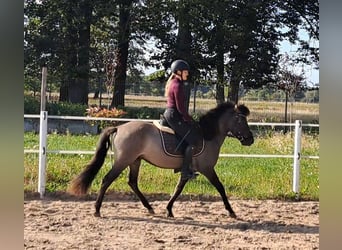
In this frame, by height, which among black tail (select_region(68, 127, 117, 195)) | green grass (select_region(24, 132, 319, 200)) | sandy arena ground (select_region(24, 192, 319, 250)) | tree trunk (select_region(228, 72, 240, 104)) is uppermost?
tree trunk (select_region(228, 72, 240, 104))

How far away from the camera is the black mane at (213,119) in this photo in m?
4.47

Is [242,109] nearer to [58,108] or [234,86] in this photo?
[58,108]

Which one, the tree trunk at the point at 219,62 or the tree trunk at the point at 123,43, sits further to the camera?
the tree trunk at the point at 123,43

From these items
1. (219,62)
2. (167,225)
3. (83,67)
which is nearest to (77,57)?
(83,67)

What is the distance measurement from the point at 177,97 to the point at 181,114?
0.16 m

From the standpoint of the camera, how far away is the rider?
13.7ft

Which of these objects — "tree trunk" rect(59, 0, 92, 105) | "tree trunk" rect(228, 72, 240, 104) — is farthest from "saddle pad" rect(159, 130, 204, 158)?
"tree trunk" rect(228, 72, 240, 104)

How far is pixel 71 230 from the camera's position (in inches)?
149

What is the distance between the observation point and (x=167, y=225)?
4.09 metres

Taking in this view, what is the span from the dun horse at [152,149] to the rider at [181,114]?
11 cm

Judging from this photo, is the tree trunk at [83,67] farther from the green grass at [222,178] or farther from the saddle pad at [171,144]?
the saddle pad at [171,144]

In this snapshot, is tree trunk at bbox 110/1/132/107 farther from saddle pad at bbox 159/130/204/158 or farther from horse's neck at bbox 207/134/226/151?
saddle pad at bbox 159/130/204/158

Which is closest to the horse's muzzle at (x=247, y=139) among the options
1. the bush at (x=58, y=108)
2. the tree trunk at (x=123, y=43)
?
the bush at (x=58, y=108)
